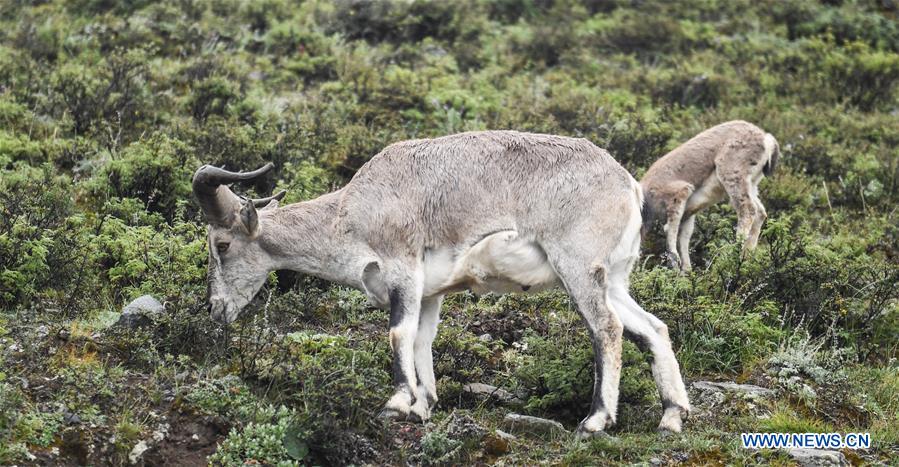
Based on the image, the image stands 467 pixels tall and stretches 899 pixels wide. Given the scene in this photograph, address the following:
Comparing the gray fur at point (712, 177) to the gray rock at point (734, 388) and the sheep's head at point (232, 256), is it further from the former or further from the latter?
the sheep's head at point (232, 256)

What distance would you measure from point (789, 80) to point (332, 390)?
15118 millimetres

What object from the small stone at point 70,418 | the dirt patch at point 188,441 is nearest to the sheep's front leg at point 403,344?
the dirt patch at point 188,441

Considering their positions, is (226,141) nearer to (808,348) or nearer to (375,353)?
(375,353)

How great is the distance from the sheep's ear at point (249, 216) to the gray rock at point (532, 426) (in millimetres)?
2654

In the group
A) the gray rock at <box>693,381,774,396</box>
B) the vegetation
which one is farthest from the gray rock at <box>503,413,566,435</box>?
the gray rock at <box>693,381,774,396</box>

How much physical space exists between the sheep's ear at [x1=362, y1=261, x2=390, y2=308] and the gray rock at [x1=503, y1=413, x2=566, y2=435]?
4.59ft

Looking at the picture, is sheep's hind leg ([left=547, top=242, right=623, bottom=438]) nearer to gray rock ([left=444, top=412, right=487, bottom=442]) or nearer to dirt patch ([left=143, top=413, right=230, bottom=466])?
gray rock ([left=444, top=412, right=487, bottom=442])

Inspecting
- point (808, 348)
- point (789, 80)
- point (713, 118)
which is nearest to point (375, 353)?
point (808, 348)

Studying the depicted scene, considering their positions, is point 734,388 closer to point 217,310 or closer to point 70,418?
point 217,310

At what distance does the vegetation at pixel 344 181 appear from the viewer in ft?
26.7

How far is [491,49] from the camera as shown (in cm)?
2128

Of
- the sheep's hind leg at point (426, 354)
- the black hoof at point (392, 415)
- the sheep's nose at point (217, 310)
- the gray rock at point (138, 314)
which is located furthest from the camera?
the sheep's nose at point (217, 310)

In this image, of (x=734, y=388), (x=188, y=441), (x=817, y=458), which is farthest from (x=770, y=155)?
(x=188, y=441)

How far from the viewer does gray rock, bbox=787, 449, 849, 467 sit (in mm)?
8141
